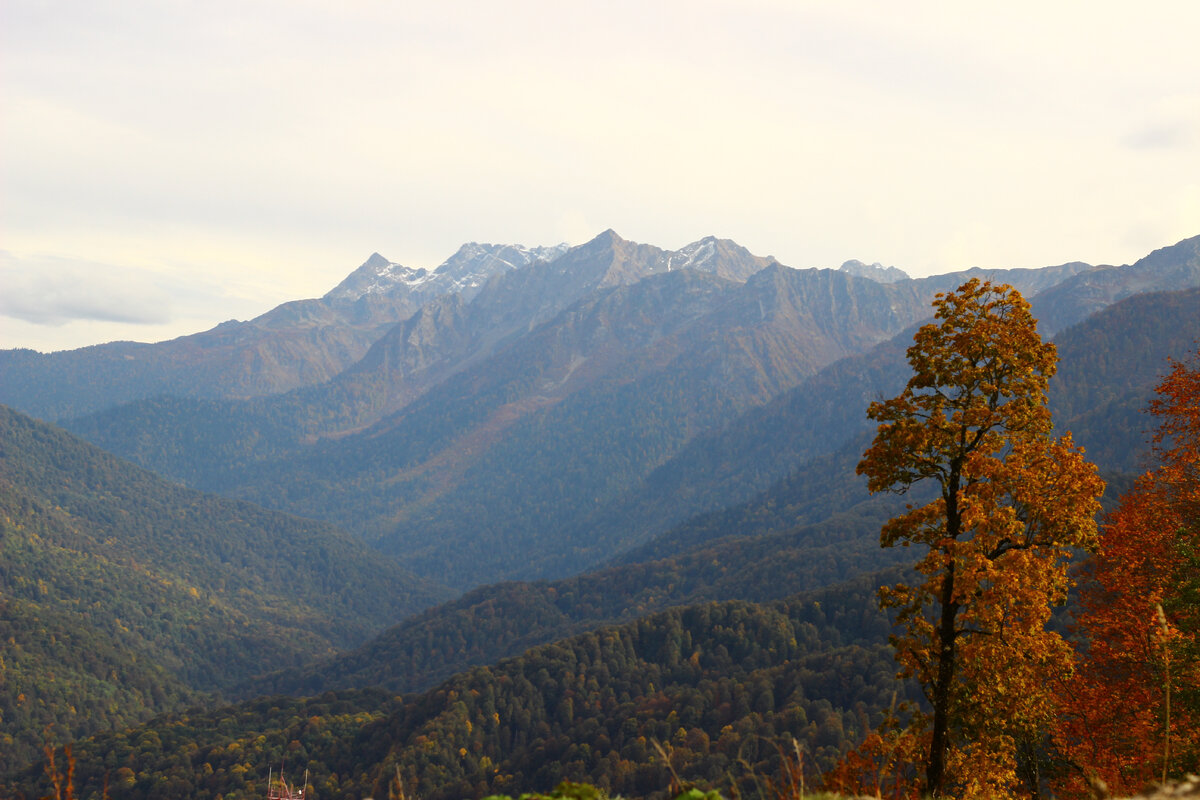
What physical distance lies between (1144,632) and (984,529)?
14.1m

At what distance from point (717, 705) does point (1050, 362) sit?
17176cm

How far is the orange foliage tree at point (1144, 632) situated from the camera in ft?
85.7

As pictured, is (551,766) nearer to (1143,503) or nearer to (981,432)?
(1143,503)

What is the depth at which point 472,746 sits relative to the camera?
192750 millimetres

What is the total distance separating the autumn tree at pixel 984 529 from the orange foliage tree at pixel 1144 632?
5356 millimetres

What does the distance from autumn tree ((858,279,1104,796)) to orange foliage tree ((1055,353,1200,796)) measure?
17.6ft

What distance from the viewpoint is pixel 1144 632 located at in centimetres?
3117

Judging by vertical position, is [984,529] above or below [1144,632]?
above

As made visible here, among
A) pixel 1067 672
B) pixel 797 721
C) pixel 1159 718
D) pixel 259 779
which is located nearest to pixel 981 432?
pixel 1067 672

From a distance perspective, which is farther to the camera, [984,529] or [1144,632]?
[1144,632]

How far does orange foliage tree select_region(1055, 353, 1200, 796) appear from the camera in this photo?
2611 centimetres

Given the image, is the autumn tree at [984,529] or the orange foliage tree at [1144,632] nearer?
the autumn tree at [984,529]

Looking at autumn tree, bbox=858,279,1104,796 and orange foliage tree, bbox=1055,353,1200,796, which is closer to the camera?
autumn tree, bbox=858,279,1104,796

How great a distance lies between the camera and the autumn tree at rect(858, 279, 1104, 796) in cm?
2239
